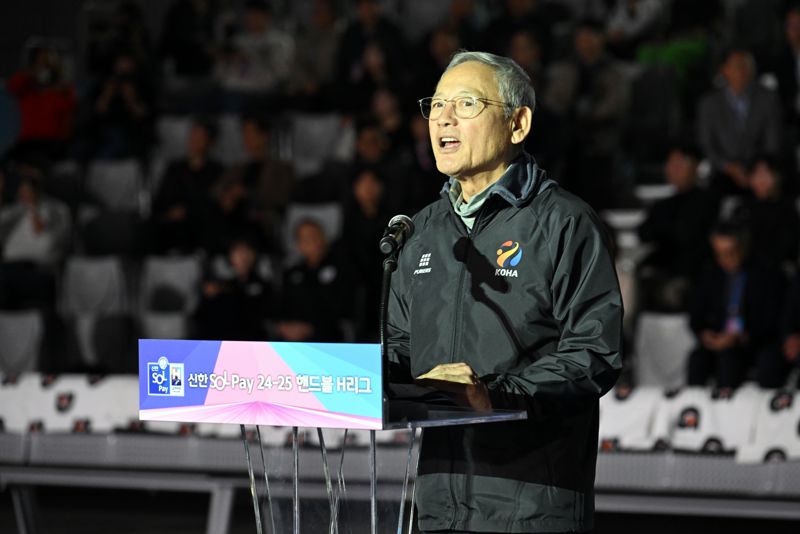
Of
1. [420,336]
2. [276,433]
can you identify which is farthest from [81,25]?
[420,336]

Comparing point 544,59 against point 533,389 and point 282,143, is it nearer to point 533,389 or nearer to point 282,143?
point 282,143

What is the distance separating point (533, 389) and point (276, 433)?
57.2 inches

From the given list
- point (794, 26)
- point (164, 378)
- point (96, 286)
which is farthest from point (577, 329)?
point (794, 26)

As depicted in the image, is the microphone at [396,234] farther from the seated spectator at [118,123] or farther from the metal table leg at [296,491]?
the seated spectator at [118,123]

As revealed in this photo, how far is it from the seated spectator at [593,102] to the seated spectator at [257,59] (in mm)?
2475

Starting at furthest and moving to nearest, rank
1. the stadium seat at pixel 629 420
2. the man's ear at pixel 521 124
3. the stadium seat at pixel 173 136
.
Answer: the stadium seat at pixel 173 136 → the stadium seat at pixel 629 420 → the man's ear at pixel 521 124

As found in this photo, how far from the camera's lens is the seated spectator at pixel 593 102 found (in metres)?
8.80

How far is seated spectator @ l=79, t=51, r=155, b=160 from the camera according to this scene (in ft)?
33.0

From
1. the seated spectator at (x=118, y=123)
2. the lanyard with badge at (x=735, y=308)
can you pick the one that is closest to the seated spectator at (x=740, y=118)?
the lanyard with badge at (x=735, y=308)

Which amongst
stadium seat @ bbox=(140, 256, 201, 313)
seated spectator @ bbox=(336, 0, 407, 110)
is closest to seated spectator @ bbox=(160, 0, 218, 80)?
seated spectator @ bbox=(336, 0, 407, 110)

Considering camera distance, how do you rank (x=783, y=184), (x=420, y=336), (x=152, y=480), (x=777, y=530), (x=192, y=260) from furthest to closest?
1. (x=192, y=260)
2. (x=783, y=184)
3. (x=777, y=530)
4. (x=152, y=480)
5. (x=420, y=336)

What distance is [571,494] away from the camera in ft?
7.50

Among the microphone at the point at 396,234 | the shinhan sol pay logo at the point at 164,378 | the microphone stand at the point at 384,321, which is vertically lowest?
the shinhan sol pay logo at the point at 164,378

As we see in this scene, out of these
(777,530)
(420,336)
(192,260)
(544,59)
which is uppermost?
(544,59)
